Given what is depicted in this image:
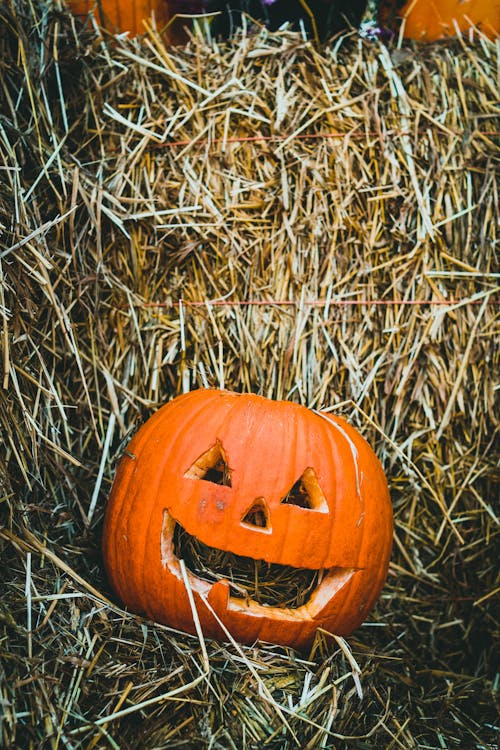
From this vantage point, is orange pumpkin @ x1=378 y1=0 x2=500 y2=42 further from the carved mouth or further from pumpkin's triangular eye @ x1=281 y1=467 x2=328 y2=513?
the carved mouth

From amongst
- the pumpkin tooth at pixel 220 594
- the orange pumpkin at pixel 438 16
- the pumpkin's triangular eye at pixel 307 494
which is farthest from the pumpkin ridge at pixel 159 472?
the orange pumpkin at pixel 438 16

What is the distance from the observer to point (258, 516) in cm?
157

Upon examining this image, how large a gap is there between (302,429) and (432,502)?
0.74m

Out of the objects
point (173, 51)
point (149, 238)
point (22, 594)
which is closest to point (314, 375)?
point (149, 238)

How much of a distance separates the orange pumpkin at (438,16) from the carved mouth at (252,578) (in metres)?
A: 2.00

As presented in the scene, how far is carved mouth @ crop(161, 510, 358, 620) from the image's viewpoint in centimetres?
151

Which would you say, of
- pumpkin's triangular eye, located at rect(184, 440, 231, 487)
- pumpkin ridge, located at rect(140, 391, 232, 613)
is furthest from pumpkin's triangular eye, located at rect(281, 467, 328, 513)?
pumpkin ridge, located at rect(140, 391, 232, 613)

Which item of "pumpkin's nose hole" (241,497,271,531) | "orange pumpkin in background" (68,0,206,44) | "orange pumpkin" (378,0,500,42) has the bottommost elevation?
"pumpkin's nose hole" (241,497,271,531)

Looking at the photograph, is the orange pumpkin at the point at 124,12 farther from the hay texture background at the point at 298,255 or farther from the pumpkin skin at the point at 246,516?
the pumpkin skin at the point at 246,516

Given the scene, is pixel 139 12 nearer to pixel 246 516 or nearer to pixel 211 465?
pixel 211 465

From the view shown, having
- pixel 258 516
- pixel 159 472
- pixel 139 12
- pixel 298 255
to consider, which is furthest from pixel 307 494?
pixel 139 12

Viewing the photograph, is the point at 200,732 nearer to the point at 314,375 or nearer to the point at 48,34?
the point at 314,375

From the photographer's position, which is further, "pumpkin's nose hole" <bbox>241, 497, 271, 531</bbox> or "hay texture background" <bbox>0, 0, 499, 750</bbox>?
"hay texture background" <bbox>0, 0, 499, 750</bbox>

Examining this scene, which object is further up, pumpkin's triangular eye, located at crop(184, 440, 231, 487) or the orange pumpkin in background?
the orange pumpkin in background
